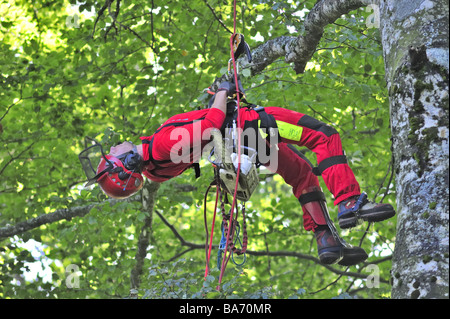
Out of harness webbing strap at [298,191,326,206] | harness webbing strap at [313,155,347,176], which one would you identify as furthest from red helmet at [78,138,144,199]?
harness webbing strap at [313,155,347,176]

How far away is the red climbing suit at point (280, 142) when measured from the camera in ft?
13.7

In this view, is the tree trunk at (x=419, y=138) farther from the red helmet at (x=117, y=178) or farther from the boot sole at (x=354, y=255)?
the red helmet at (x=117, y=178)

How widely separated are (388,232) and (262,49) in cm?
452

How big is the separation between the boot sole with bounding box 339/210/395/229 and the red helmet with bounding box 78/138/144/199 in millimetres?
1562

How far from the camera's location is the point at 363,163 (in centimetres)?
877

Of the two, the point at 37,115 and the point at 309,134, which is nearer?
the point at 309,134

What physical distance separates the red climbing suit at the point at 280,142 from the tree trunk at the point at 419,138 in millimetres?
1041

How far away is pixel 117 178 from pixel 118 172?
0.17ft

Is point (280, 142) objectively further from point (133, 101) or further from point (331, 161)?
point (133, 101)

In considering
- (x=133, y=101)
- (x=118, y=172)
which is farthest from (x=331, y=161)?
(x=133, y=101)

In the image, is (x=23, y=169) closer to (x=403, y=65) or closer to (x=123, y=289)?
(x=123, y=289)

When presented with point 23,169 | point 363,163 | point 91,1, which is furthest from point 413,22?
point 23,169

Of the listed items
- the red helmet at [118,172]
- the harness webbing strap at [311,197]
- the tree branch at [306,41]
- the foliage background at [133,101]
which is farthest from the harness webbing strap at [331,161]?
the foliage background at [133,101]
